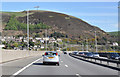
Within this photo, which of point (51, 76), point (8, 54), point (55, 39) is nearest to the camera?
point (51, 76)

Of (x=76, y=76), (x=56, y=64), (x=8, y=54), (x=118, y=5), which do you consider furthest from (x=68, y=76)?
(x=118, y=5)

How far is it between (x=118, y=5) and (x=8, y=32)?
468ft

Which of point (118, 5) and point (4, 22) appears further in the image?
point (4, 22)

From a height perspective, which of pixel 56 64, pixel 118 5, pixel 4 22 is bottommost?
pixel 56 64

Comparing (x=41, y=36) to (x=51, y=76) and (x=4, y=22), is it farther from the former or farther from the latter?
(x=51, y=76)

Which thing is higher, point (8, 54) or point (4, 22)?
point (4, 22)

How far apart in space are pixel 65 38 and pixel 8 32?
4553 centimetres

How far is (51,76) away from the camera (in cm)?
1731

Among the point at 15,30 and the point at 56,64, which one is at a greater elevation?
the point at 15,30

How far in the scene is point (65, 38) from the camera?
19762 cm

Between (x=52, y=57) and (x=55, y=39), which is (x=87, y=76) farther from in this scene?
(x=55, y=39)

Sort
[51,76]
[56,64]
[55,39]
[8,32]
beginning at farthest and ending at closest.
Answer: [55,39]
[8,32]
[56,64]
[51,76]

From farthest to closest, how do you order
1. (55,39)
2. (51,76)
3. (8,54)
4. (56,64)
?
(55,39)
(8,54)
(56,64)
(51,76)

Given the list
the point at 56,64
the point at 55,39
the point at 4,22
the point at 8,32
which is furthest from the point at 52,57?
the point at 4,22
